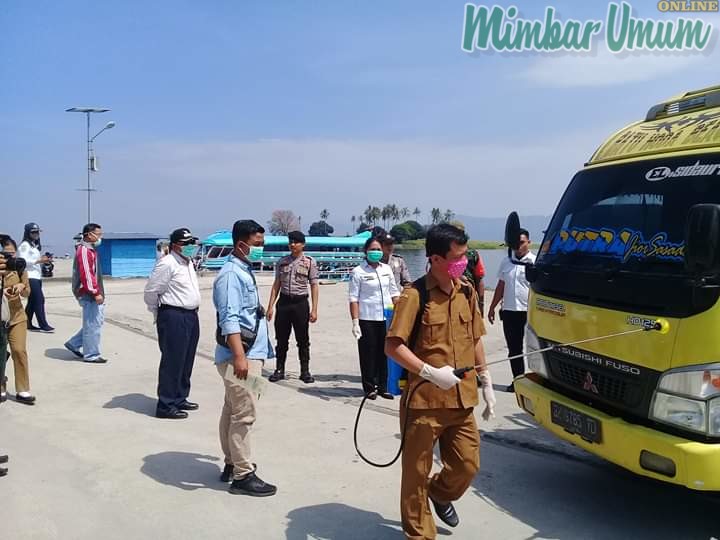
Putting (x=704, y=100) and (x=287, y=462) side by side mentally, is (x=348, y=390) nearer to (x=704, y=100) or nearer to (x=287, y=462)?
(x=287, y=462)

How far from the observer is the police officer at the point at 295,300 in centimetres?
809

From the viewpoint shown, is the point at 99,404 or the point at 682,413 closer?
A: the point at 682,413

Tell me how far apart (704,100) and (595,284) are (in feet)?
5.48

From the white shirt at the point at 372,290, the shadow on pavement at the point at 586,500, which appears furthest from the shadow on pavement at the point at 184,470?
the white shirt at the point at 372,290

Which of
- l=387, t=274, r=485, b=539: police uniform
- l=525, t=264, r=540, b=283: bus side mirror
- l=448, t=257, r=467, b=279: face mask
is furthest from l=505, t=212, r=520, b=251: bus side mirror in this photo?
l=448, t=257, r=467, b=279: face mask

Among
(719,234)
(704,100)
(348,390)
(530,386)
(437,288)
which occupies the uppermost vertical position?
(704,100)

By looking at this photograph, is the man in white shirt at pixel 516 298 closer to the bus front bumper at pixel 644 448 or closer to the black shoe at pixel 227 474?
the bus front bumper at pixel 644 448

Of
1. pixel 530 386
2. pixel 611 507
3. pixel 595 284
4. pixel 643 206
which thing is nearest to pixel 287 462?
pixel 530 386

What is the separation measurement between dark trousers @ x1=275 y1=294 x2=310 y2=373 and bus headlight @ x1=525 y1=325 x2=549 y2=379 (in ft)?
12.0

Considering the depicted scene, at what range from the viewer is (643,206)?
438cm

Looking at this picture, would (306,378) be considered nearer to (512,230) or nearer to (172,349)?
(172,349)

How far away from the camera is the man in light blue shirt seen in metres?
4.43

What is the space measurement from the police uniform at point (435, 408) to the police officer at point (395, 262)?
3845mm

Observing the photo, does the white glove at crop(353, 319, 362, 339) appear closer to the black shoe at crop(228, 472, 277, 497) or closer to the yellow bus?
the yellow bus
